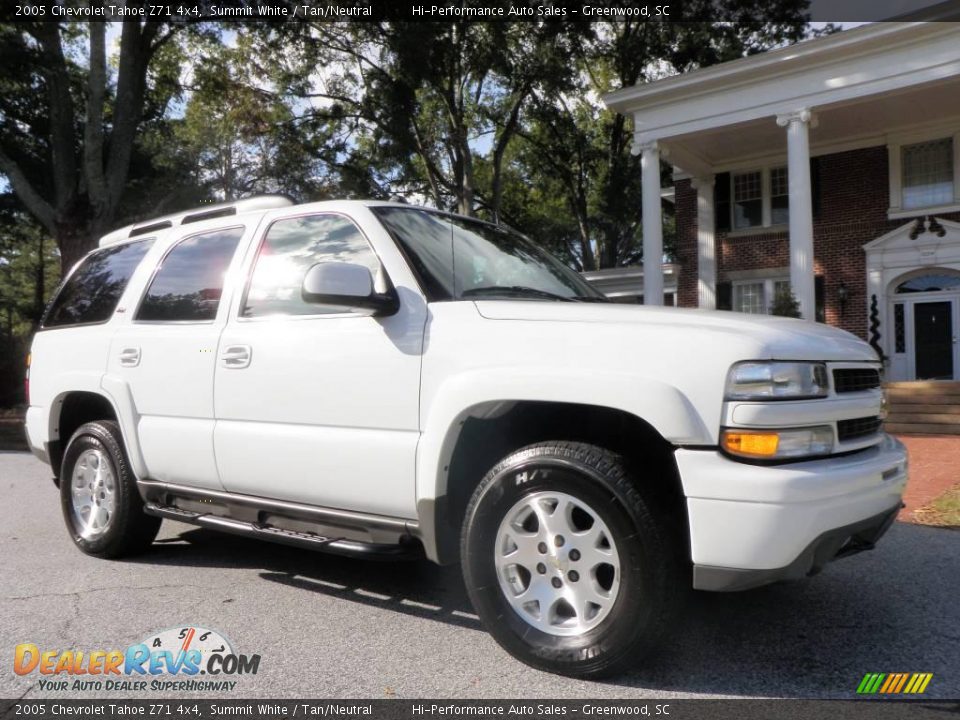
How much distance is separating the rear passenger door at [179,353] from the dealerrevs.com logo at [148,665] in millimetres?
930

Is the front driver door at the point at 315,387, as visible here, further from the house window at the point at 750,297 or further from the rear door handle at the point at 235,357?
the house window at the point at 750,297

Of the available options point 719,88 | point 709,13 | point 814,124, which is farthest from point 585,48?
point 814,124

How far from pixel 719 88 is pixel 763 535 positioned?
15156mm

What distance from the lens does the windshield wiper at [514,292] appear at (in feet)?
11.6

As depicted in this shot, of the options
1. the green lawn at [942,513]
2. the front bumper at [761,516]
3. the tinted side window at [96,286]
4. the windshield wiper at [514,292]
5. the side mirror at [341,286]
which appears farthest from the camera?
the green lawn at [942,513]

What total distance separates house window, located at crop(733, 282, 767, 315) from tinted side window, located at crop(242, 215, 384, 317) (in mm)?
16368

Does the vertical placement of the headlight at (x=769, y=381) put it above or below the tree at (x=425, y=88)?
below

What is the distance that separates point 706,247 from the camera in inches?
762

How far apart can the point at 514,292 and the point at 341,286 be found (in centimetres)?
86

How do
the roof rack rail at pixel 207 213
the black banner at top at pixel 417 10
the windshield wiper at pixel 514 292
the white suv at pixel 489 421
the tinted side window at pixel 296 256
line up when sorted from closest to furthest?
the white suv at pixel 489 421 < the windshield wiper at pixel 514 292 < the tinted side window at pixel 296 256 < the roof rack rail at pixel 207 213 < the black banner at top at pixel 417 10

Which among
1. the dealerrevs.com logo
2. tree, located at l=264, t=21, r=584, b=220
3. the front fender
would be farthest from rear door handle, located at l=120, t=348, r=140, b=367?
tree, located at l=264, t=21, r=584, b=220

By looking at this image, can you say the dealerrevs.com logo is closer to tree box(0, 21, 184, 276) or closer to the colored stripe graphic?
the colored stripe graphic

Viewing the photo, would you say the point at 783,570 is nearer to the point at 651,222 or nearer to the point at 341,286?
the point at 341,286

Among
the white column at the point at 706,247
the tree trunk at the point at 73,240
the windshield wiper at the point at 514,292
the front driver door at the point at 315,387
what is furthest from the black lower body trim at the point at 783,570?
the white column at the point at 706,247
